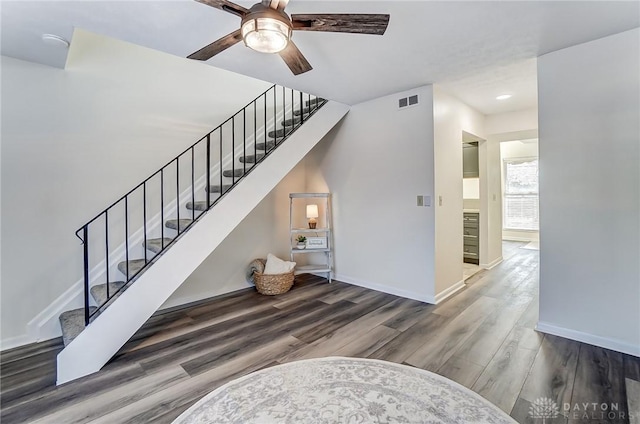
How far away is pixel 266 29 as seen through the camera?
155 cm

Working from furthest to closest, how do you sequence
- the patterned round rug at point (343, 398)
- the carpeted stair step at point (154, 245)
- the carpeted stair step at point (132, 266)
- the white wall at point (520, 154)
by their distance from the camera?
the white wall at point (520, 154)
the carpeted stair step at point (154, 245)
the carpeted stair step at point (132, 266)
the patterned round rug at point (343, 398)

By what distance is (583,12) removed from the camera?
196 centimetres

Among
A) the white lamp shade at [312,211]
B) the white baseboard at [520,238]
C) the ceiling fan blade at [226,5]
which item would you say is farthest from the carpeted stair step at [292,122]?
the white baseboard at [520,238]

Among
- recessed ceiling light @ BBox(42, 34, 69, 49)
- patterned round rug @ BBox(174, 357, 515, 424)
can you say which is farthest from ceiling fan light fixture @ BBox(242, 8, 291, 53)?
patterned round rug @ BBox(174, 357, 515, 424)

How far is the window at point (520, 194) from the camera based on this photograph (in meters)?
7.64

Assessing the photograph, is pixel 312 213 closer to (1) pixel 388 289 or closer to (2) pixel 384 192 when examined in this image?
(2) pixel 384 192

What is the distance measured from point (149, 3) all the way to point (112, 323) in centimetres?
225

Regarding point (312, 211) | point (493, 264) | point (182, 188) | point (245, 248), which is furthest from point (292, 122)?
point (493, 264)

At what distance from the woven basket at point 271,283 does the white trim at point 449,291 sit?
1.89m

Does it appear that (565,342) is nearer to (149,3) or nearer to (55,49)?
(149,3)

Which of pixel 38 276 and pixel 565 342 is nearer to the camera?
pixel 565 342

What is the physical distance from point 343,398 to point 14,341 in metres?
2.88

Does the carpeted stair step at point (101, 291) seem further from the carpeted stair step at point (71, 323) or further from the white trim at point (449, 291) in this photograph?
the white trim at point (449, 291)

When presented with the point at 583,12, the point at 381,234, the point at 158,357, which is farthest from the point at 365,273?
the point at 583,12
